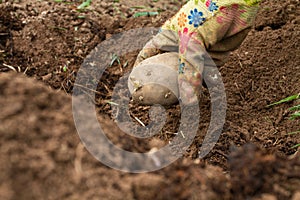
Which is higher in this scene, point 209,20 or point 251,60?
point 209,20

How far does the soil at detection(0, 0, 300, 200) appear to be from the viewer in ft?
3.37

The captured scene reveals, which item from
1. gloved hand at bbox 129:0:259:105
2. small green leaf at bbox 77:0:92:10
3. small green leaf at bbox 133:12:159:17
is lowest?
small green leaf at bbox 77:0:92:10

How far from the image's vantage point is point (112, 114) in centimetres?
272

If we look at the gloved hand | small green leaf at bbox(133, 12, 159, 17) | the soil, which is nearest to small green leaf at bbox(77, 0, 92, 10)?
the soil

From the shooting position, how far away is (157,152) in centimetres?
115

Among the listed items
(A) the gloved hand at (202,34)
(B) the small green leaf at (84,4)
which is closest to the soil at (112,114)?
(B) the small green leaf at (84,4)

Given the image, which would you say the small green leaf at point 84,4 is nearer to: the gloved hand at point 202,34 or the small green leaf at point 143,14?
the small green leaf at point 143,14

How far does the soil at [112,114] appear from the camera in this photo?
1028 millimetres

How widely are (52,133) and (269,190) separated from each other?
520mm

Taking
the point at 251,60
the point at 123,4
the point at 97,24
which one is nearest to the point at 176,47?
the point at 251,60

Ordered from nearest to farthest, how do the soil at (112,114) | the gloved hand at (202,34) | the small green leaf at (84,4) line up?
the soil at (112,114)
the gloved hand at (202,34)
the small green leaf at (84,4)

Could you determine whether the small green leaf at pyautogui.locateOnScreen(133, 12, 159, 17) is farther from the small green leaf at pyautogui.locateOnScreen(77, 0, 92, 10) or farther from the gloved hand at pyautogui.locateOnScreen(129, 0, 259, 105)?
the gloved hand at pyautogui.locateOnScreen(129, 0, 259, 105)

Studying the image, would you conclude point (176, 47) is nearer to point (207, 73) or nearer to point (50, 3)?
point (207, 73)

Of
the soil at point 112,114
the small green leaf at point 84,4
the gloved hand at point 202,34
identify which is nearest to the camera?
the soil at point 112,114
